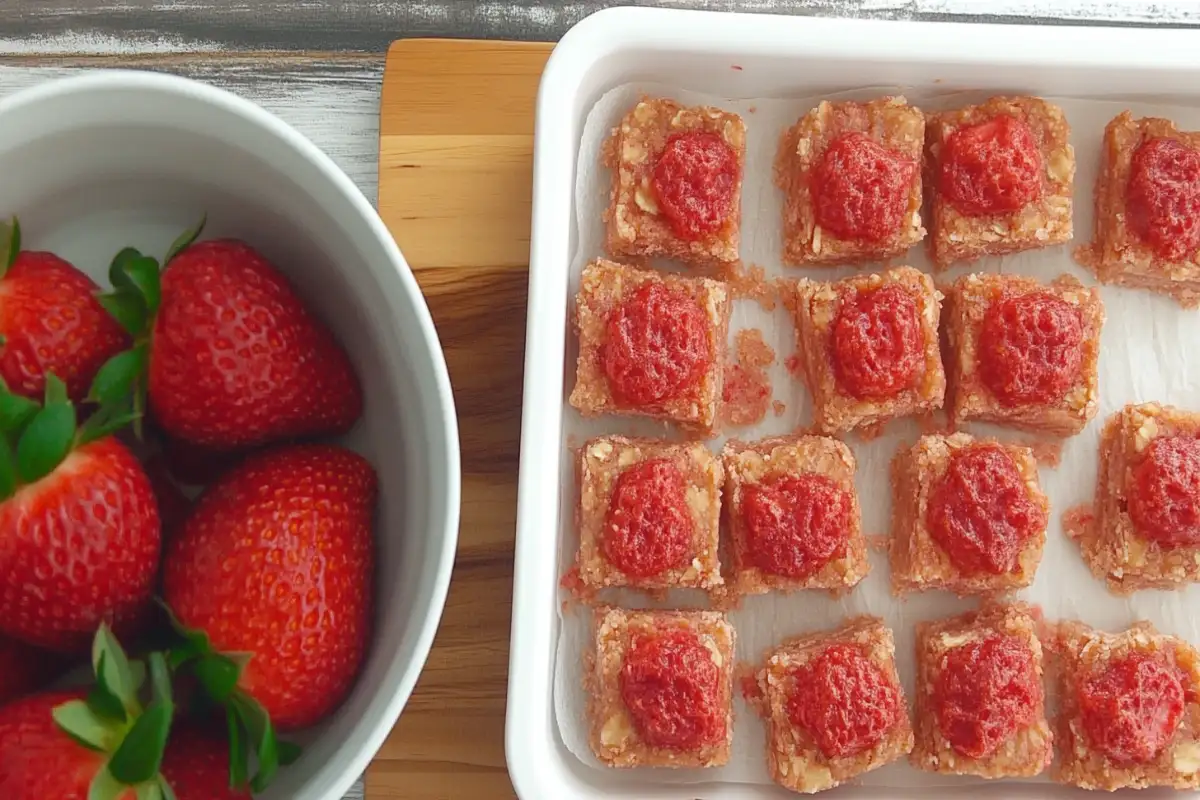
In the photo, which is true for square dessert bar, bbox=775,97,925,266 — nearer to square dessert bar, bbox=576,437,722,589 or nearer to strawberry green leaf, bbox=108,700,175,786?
square dessert bar, bbox=576,437,722,589

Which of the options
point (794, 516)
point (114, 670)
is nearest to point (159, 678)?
point (114, 670)

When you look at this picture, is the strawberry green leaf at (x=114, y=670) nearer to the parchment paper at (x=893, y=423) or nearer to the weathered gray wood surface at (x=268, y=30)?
the parchment paper at (x=893, y=423)

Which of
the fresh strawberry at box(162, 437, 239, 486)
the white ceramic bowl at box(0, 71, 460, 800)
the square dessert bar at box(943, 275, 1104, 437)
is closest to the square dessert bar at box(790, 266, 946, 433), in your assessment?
the square dessert bar at box(943, 275, 1104, 437)

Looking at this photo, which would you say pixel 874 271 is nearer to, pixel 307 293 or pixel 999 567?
pixel 999 567

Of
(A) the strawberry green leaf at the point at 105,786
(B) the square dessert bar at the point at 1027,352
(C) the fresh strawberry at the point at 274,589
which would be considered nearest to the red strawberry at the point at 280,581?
(C) the fresh strawberry at the point at 274,589

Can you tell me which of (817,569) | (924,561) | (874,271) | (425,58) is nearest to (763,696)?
(817,569)
